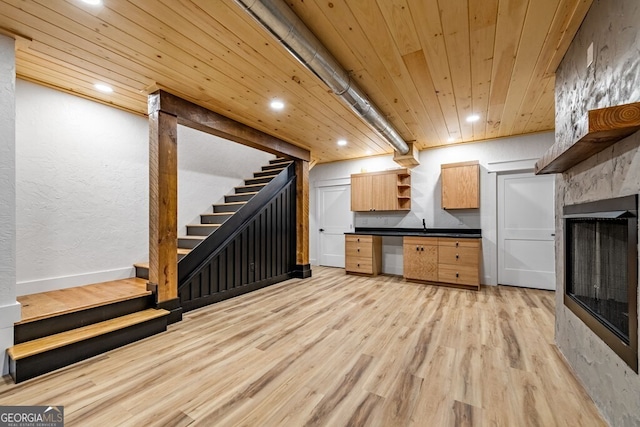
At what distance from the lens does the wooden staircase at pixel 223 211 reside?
3742 millimetres

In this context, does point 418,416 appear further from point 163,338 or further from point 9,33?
point 9,33

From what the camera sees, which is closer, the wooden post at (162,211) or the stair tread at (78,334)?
the stair tread at (78,334)

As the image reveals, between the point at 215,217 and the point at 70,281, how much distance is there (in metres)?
1.89

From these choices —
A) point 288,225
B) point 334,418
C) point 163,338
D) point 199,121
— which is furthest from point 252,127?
point 334,418

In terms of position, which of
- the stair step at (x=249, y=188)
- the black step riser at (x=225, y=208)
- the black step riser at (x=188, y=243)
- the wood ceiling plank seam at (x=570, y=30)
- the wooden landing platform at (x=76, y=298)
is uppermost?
the wood ceiling plank seam at (x=570, y=30)

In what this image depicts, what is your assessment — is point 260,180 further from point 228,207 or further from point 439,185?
point 439,185

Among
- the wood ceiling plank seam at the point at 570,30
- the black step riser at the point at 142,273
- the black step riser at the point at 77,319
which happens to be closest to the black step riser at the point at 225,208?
the black step riser at the point at 142,273

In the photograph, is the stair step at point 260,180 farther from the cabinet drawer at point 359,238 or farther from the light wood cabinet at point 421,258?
the light wood cabinet at point 421,258

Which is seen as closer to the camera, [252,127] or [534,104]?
[534,104]

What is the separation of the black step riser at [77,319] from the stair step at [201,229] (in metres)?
1.34

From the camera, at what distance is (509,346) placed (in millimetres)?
2395

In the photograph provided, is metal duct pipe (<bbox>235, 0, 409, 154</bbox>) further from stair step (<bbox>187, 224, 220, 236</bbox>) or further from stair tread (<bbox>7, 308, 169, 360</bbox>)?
stair tread (<bbox>7, 308, 169, 360</bbox>)

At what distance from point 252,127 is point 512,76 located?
10.5 ft

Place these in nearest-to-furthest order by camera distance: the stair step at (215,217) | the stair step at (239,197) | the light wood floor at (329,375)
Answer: the light wood floor at (329,375), the stair step at (215,217), the stair step at (239,197)
